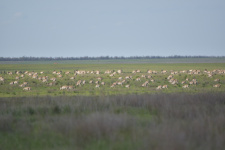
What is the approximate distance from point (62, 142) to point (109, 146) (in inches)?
64.4

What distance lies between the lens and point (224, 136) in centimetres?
969

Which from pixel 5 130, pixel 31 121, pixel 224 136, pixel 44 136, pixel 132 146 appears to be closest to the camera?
pixel 132 146

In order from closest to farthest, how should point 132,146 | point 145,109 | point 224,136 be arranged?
point 132,146
point 224,136
point 145,109

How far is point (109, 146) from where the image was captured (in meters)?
9.25

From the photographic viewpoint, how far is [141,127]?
10.6 m

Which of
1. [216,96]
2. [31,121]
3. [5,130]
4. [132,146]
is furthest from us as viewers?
[216,96]

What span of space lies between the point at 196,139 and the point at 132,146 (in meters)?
2.02

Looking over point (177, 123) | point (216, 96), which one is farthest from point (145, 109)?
point (216, 96)

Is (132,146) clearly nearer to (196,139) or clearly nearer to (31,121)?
(196,139)

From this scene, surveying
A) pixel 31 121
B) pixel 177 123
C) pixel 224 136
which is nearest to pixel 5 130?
pixel 31 121

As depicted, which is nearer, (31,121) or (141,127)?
(141,127)

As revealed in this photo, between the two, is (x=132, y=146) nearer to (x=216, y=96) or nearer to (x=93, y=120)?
(x=93, y=120)

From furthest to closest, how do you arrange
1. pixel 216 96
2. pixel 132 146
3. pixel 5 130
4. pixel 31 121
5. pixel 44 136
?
pixel 216 96, pixel 31 121, pixel 5 130, pixel 44 136, pixel 132 146

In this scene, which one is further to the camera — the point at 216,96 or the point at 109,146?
the point at 216,96
